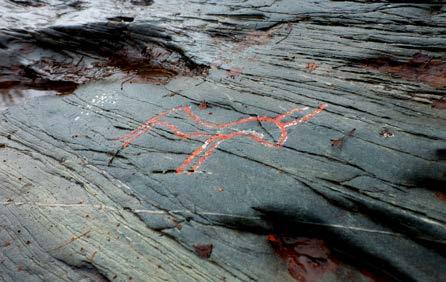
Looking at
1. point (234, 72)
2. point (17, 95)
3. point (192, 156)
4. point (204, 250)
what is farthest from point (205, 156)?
point (17, 95)

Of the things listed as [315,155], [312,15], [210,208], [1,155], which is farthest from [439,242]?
[1,155]

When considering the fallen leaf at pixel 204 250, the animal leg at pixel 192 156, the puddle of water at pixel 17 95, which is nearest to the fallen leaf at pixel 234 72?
the animal leg at pixel 192 156

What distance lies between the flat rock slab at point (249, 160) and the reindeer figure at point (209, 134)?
0.02 meters

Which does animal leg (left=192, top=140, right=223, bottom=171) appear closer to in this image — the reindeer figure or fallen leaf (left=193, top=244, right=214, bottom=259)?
the reindeer figure

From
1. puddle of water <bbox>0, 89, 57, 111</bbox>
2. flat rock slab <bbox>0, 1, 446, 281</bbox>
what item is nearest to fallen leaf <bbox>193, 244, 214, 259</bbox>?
flat rock slab <bbox>0, 1, 446, 281</bbox>

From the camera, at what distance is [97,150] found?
5250mm

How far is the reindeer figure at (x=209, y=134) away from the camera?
470cm

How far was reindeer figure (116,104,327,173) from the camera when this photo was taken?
470cm

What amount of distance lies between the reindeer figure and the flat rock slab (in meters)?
0.02

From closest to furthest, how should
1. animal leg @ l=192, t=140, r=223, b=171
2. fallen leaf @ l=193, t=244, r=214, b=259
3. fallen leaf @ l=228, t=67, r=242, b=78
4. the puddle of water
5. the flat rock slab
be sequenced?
the flat rock slab, fallen leaf @ l=193, t=244, r=214, b=259, animal leg @ l=192, t=140, r=223, b=171, fallen leaf @ l=228, t=67, r=242, b=78, the puddle of water

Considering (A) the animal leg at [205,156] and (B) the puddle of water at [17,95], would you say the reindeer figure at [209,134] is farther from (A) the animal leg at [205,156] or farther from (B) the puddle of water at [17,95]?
(B) the puddle of water at [17,95]

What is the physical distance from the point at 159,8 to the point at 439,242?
24.5 feet

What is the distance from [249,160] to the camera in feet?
14.8

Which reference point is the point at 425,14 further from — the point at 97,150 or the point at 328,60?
the point at 97,150
